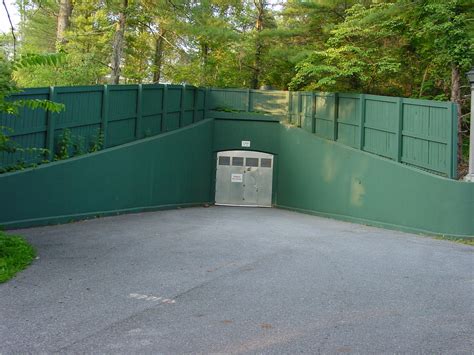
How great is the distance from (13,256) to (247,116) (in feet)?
47.4

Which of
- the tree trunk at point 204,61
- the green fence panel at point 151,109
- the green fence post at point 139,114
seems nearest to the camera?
the green fence post at point 139,114

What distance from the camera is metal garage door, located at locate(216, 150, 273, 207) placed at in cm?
2044

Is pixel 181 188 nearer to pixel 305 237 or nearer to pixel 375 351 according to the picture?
pixel 305 237

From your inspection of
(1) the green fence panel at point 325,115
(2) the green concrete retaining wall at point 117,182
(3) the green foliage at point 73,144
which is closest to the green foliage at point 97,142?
(3) the green foliage at point 73,144

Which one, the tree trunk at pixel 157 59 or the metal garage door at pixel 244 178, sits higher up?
the tree trunk at pixel 157 59

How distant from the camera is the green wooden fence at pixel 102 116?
10483mm

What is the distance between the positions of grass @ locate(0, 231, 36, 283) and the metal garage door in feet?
42.8

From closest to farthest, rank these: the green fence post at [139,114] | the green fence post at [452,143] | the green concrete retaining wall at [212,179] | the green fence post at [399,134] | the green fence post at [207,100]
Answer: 1. the green concrete retaining wall at [212,179]
2. the green fence post at [452,143]
3. the green fence post at [399,134]
4. the green fence post at [139,114]
5. the green fence post at [207,100]

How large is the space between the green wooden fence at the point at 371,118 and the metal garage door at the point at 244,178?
5.66 feet

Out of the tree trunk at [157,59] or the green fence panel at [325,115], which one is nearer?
the green fence panel at [325,115]

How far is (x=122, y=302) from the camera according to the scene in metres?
5.33

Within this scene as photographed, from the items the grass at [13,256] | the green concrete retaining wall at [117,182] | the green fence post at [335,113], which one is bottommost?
the grass at [13,256]

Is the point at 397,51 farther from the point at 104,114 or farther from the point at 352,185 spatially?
the point at 104,114

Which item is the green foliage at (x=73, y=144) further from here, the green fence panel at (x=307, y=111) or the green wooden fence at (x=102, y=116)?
the green fence panel at (x=307, y=111)
